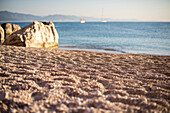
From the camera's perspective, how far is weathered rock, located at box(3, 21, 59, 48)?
31.9 ft

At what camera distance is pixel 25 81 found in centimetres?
290

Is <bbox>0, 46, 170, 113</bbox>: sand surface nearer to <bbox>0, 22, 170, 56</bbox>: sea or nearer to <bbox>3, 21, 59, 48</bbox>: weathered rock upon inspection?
<bbox>3, 21, 59, 48</bbox>: weathered rock

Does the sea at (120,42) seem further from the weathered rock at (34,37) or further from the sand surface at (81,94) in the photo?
the sand surface at (81,94)

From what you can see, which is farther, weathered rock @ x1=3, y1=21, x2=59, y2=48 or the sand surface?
weathered rock @ x1=3, y1=21, x2=59, y2=48

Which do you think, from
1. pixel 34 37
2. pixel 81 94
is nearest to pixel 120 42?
pixel 34 37

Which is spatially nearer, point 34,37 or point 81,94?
point 81,94

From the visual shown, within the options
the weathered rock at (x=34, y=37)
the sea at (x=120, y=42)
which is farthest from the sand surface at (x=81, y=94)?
the sea at (x=120, y=42)

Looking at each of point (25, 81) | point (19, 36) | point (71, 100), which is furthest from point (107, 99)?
point (19, 36)

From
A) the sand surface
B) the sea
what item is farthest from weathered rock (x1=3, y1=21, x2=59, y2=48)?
the sand surface

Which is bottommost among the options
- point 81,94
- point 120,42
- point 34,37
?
point 81,94

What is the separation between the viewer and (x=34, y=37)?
1021 centimetres

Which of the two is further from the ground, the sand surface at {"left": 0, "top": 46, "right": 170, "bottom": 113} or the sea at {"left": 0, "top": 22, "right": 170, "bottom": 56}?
the sea at {"left": 0, "top": 22, "right": 170, "bottom": 56}

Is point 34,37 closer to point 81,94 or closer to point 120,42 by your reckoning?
point 81,94

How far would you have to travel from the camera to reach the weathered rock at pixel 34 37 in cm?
971
